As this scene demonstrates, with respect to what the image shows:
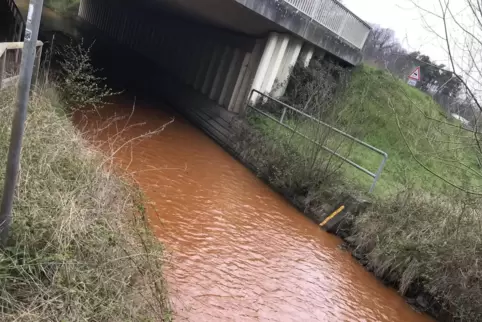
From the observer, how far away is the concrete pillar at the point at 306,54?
15.0 metres

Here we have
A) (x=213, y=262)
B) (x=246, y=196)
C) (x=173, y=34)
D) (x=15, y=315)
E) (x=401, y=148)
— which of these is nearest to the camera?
(x=15, y=315)

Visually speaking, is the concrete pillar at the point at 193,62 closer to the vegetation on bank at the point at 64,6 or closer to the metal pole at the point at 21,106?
the metal pole at the point at 21,106

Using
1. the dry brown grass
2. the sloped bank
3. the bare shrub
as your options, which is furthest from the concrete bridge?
the dry brown grass

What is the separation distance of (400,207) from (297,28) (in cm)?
666

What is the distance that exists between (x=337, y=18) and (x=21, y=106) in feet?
44.4

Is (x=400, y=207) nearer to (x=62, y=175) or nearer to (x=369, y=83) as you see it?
(x=62, y=175)

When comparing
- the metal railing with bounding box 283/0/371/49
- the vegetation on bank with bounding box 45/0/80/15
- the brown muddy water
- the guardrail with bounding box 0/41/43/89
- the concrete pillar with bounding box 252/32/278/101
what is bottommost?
the brown muddy water

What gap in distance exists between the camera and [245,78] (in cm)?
1443

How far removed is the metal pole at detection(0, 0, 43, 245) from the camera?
262cm

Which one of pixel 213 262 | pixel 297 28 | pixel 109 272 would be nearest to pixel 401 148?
pixel 297 28

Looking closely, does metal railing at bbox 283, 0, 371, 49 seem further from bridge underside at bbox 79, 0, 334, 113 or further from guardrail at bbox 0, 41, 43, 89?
guardrail at bbox 0, 41, 43, 89

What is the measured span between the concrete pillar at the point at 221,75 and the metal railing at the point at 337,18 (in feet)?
11.5

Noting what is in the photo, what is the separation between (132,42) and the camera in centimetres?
2559

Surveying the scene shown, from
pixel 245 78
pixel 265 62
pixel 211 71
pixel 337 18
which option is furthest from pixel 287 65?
pixel 211 71
